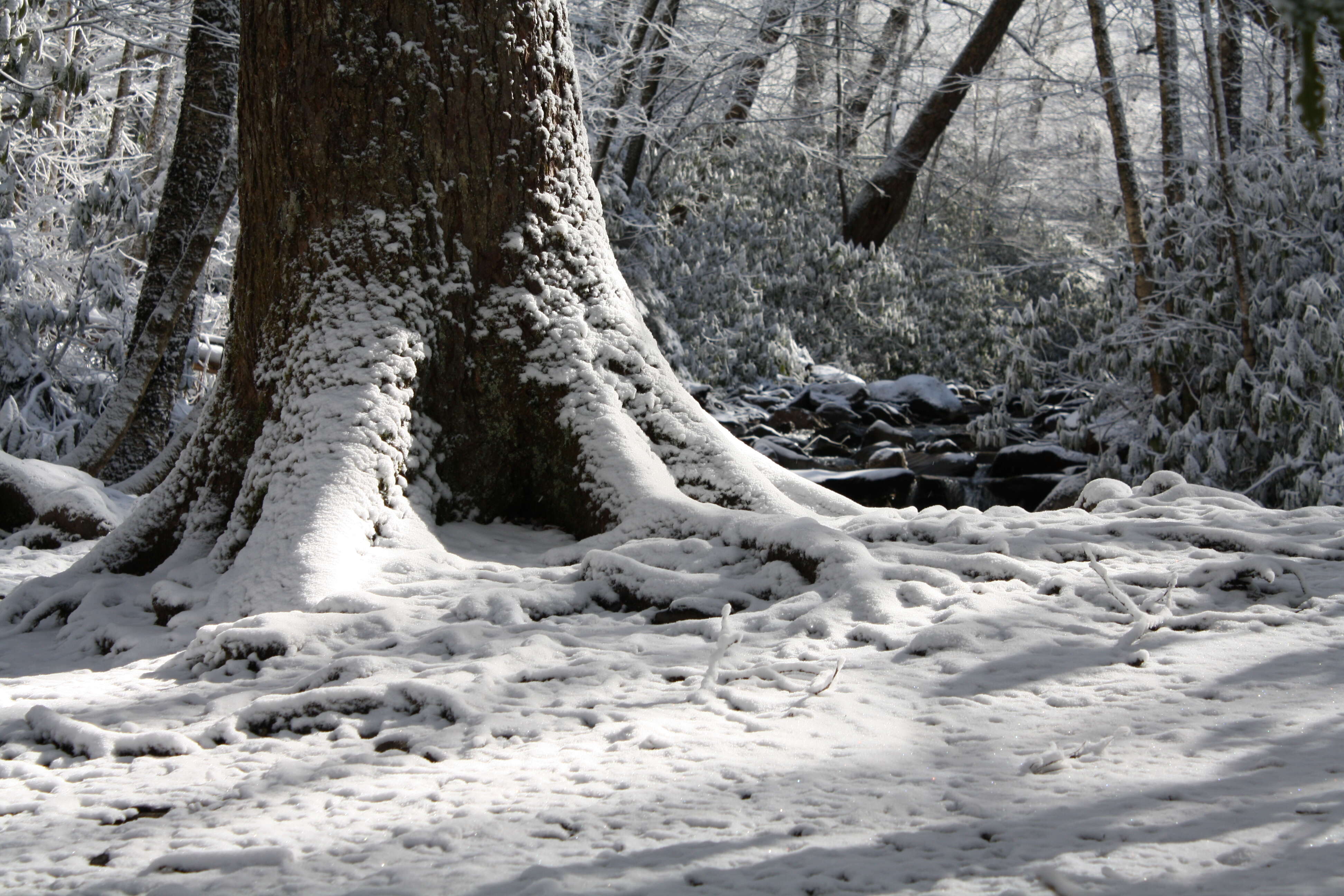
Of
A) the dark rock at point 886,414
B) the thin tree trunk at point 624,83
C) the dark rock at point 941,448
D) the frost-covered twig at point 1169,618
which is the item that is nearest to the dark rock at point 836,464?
the dark rock at point 941,448

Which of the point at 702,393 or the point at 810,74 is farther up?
the point at 810,74

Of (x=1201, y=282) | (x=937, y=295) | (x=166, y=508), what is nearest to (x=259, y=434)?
(x=166, y=508)

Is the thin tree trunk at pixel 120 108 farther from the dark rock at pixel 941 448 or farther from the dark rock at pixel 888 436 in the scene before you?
the dark rock at pixel 941 448

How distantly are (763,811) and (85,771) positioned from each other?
4.33ft

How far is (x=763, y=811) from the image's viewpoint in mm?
1729

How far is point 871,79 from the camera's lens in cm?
1677

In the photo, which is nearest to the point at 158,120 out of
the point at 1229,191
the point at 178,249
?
the point at 178,249

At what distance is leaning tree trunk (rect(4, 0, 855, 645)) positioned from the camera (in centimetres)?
339

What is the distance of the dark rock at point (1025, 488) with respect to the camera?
9289 mm

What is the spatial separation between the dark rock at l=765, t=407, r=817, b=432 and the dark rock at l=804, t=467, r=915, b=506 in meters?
4.63

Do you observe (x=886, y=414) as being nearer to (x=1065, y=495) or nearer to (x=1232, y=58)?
(x=1065, y=495)

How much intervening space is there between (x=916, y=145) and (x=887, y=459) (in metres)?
7.37

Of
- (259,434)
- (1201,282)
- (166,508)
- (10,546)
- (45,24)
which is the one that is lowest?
(10,546)

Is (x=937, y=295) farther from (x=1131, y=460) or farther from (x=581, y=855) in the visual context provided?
(x=581, y=855)
